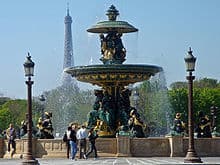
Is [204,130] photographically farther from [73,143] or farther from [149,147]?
[73,143]

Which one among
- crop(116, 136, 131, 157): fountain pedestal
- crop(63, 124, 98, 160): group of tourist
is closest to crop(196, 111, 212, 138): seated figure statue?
crop(116, 136, 131, 157): fountain pedestal

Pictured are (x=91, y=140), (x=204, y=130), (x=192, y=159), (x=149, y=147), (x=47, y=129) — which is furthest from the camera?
(x=47, y=129)

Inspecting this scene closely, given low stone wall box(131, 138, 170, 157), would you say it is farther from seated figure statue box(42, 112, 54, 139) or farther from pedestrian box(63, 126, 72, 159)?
seated figure statue box(42, 112, 54, 139)

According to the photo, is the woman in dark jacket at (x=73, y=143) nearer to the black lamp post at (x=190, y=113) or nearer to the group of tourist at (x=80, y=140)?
the group of tourist at (x=80, y=140)

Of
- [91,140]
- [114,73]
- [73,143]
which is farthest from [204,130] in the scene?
[73,143]

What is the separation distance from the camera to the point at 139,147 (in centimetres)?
3750

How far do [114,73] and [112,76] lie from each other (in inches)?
13.3

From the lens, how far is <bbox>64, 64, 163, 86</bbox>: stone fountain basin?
1658 inches

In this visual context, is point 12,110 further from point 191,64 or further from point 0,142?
point 191,64

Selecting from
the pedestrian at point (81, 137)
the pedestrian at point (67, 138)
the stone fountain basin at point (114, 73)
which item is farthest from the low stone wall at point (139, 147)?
the stone fountain basin at point (114, 73)

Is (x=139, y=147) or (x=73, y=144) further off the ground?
(x=73, y=144)

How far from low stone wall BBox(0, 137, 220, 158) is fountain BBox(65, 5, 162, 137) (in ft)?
12.7

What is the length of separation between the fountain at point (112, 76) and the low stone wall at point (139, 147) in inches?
152

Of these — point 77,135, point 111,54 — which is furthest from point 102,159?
point 111,54
